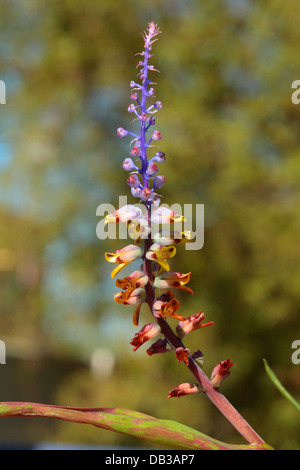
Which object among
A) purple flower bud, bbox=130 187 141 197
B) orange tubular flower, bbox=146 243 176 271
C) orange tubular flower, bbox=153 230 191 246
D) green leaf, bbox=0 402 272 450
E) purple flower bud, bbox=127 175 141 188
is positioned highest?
purple flower bud, bbox=127 175 141 188

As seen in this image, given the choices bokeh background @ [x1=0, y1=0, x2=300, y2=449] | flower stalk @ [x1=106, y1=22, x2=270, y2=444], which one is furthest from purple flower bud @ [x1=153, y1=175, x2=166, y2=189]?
bokeh background @ [x1=0, y1=0, x2=300, y2=449]

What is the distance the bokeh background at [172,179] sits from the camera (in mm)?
2453

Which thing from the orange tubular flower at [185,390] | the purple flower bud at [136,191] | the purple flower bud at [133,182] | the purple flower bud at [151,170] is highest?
the purple flower bud at [151,170]

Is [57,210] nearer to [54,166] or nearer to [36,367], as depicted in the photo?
[54,166]

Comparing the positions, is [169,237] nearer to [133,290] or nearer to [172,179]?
[133,290]

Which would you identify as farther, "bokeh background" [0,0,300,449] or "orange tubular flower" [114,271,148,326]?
"bokeh background" [0,0,300,449]

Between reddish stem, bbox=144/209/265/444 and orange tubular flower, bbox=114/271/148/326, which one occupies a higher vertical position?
orange tubular flower, bbox=114/271/148/326

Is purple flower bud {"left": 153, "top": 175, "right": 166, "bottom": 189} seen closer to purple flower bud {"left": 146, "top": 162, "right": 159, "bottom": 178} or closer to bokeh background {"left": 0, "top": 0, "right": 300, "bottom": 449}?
purple flower bud {"left": 146, "top": 162, "right": 159, "bottom": 178}

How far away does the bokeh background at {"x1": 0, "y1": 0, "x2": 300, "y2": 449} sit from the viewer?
96.6 inches

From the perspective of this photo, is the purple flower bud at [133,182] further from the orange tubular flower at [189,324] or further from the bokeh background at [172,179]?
the bokeh background at [172,179]

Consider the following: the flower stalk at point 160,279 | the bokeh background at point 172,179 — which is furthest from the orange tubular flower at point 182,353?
the bokeh background at point 172,179

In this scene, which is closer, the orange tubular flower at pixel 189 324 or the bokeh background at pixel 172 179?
the orange tubular flower at pixel 189 324

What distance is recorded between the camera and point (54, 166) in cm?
276

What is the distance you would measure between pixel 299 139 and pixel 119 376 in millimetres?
1355
